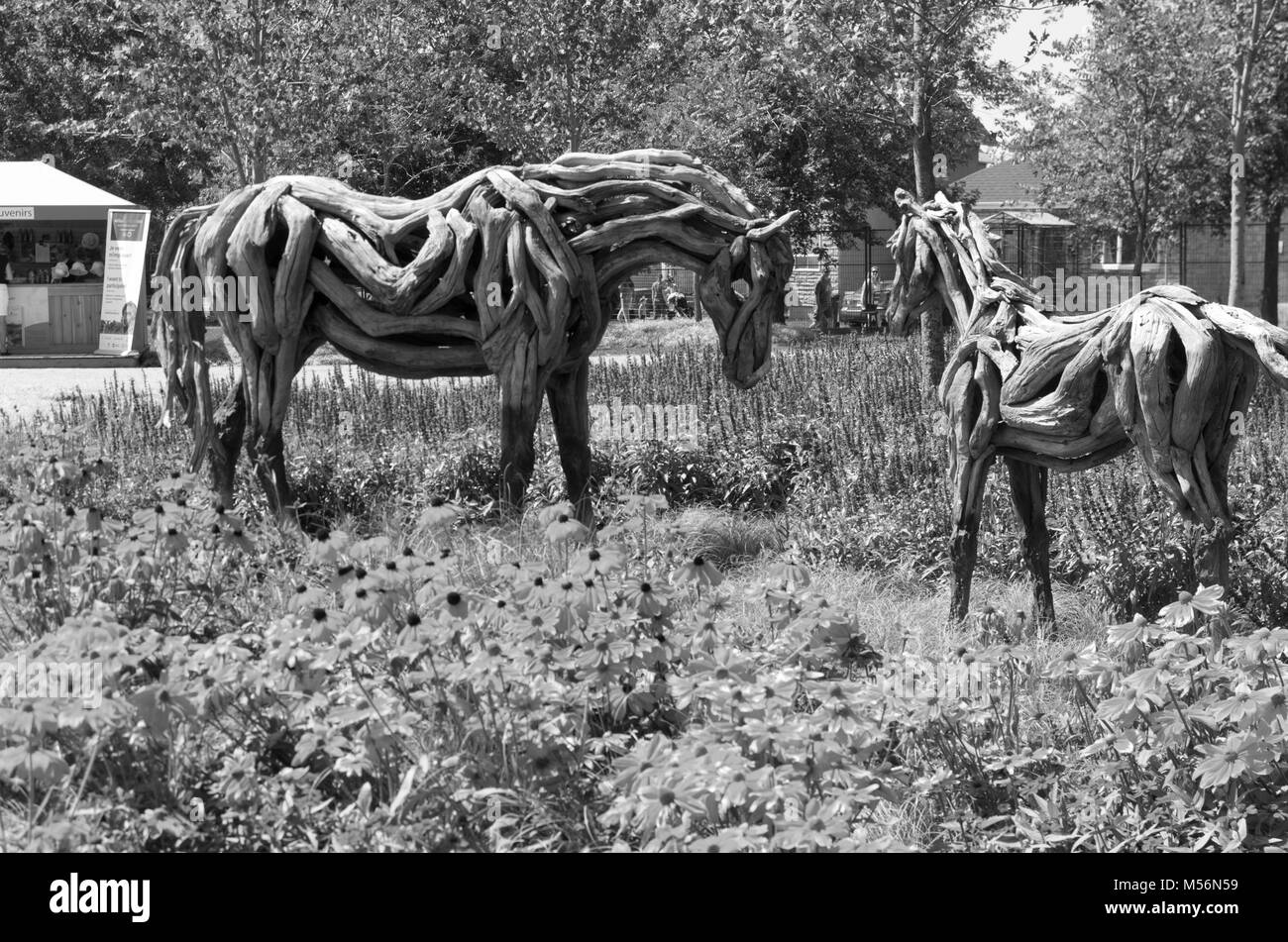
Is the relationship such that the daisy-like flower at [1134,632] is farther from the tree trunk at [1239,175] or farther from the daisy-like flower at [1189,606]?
the tree trunk at [1239,175]

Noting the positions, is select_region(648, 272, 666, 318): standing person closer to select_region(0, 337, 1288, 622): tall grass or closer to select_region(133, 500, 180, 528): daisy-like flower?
select_region(0, 337, 1288, 622): tall grass

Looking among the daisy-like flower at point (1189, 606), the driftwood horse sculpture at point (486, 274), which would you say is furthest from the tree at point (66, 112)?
the daisy-like flower at point (1189, 606)

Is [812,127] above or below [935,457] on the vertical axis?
above

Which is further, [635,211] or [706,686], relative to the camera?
[635,211]

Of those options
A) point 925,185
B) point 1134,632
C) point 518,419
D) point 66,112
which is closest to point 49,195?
point 66,112

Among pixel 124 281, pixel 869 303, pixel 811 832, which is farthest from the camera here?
pixel 869 303

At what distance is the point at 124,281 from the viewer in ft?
67.8

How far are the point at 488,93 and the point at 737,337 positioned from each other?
49.3 ft

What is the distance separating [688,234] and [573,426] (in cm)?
125

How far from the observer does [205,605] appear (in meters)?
4.98

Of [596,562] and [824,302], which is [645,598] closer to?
[596,562]

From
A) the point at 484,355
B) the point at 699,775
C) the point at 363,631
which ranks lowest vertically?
the point at 699,775

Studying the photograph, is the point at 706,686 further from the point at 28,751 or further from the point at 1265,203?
the point at 1265,203

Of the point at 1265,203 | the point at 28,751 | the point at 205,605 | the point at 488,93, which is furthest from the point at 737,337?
the point at 1265,203
